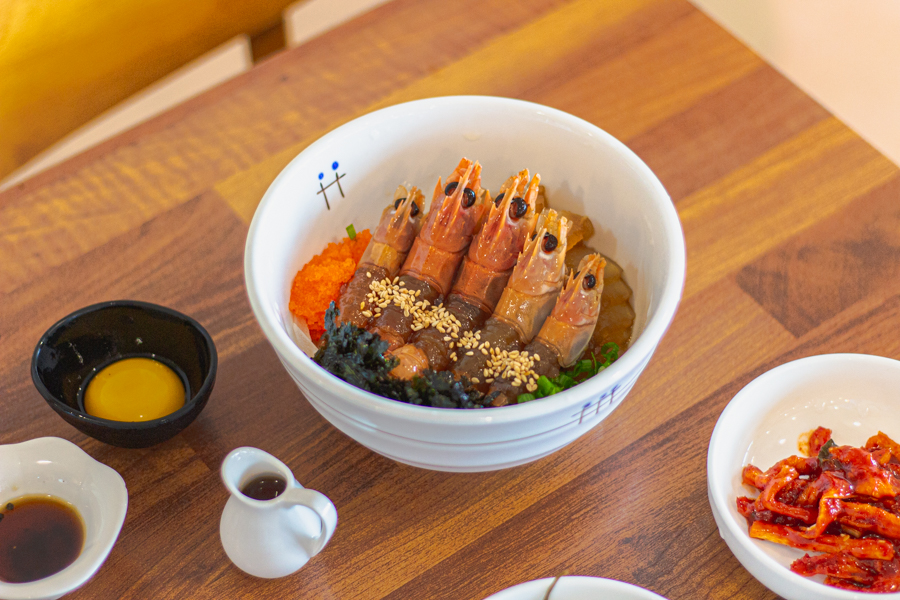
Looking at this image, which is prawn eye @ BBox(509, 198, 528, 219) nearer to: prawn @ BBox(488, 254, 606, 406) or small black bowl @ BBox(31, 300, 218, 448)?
prawn @ BBox(488, 254, 606, 406)

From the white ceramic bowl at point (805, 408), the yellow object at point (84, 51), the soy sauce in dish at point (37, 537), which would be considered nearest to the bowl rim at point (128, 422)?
the soy sauce in dish at point (37, 537)

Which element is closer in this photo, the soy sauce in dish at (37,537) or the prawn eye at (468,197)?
the soy sauce in dish at (37,537)

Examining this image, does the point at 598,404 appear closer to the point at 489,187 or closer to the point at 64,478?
the point at 489,187

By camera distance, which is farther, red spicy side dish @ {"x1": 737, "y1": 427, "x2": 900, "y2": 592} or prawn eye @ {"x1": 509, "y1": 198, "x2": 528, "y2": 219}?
prawn eye @ {"x1": 509, "y1": 198, "x2": 528, "y2": 219}

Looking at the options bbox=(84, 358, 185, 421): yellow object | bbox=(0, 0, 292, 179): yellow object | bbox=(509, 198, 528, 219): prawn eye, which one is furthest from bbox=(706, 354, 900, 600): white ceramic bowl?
bbox=(0, 0, 292, 179): yellow object

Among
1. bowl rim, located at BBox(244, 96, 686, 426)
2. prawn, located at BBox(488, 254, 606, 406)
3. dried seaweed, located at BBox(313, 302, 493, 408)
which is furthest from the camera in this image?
prawn, located at BBox(488, 254, 606, 406)

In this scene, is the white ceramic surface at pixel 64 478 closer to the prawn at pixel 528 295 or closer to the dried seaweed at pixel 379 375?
the dried seaweed at pixel 379 375
